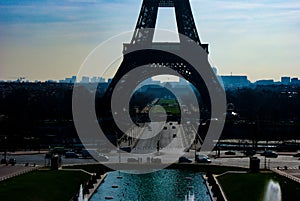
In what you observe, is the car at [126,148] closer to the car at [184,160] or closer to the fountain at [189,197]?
the car at [184,160]

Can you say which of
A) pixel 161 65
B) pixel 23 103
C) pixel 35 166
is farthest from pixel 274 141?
pixel 23 103

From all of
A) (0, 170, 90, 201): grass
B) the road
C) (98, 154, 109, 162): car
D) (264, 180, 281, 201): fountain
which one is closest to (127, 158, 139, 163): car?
the road

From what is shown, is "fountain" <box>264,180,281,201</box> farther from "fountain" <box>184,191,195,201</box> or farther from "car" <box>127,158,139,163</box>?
"car" <box>127,158,139,163</box>

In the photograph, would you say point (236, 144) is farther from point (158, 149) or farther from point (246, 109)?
point (246, 109)

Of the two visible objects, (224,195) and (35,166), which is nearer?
(224,195)

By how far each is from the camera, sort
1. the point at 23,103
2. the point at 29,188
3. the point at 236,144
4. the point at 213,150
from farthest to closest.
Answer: the point at 23,103 → the point at 236,144 → the point at 213,150 → the point at 29,188

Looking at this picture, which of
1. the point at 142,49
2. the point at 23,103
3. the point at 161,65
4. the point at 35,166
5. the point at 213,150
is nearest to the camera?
the point at 35,166

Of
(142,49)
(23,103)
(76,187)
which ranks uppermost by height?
(142,49)
